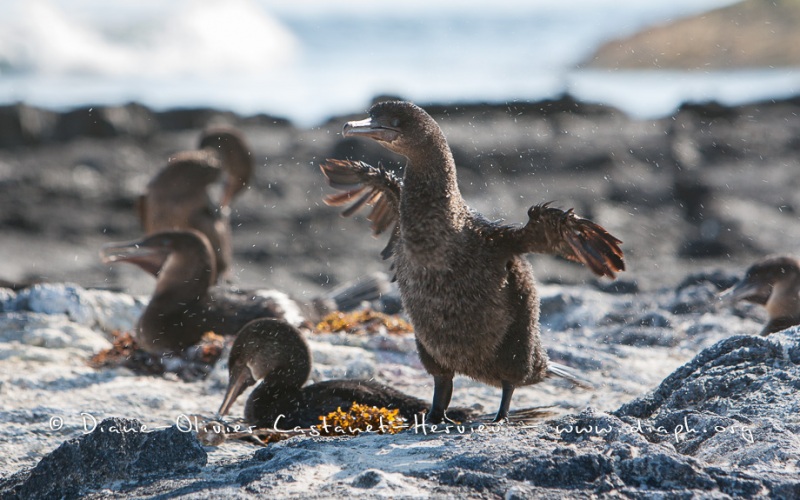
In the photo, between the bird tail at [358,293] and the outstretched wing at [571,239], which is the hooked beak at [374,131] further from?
the bird tail at [358,293]

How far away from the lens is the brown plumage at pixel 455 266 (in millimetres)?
5090

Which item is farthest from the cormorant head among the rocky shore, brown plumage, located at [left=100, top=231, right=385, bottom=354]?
brown plumage, located at [left=100, top=231, right=385, bottom=354]

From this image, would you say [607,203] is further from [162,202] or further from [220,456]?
[220,456]

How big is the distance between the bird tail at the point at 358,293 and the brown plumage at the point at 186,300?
844mm

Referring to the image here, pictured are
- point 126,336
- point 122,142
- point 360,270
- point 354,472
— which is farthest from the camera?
point 122,142

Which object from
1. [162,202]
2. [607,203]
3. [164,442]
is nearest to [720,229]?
[607,203]

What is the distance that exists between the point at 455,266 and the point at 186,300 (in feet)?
11.7

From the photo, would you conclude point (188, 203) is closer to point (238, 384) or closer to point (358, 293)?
point (358, 293)

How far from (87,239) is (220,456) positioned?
1053 cm

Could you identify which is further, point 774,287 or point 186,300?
point 186,300

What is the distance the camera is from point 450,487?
383cm

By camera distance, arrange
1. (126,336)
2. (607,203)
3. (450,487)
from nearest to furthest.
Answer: (450,487) → (126,336) → (607,203)

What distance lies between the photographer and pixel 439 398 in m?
5.38

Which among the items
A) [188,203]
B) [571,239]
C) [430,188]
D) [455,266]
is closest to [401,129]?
[430,188]
